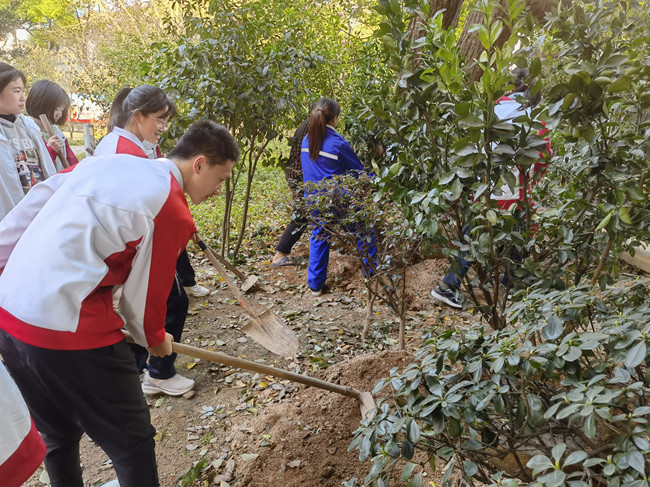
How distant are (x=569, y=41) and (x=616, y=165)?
473 mm

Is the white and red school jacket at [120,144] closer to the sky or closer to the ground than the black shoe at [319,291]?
closer to the sky

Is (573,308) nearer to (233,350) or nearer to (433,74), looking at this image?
(433,74)

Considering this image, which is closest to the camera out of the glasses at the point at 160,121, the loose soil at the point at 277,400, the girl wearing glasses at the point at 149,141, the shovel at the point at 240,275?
the loose soil at the point at 277,400

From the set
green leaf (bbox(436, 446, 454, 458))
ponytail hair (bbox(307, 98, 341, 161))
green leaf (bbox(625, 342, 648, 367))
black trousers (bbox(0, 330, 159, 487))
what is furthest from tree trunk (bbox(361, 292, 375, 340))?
green leaf (bbox(625, 342, 648, 367))

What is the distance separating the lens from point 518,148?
5.53 feet

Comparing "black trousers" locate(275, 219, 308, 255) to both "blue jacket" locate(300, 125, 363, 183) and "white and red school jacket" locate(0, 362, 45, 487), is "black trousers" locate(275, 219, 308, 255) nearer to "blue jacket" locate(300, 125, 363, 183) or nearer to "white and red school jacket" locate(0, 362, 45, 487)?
"blue jacket" locate(300, 125, 363, 183)

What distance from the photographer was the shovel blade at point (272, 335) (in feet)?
11.0

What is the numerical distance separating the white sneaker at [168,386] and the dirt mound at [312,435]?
25.2 inches

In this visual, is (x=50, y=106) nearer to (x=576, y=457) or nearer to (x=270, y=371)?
(x=270, y=371)

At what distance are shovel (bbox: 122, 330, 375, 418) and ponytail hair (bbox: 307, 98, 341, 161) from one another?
2674 millimetres

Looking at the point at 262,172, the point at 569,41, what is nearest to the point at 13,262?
the point at 569,41

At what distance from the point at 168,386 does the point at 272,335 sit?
87 cm

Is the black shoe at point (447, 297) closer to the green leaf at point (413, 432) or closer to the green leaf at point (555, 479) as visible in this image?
the green leaf at point (413, 432)

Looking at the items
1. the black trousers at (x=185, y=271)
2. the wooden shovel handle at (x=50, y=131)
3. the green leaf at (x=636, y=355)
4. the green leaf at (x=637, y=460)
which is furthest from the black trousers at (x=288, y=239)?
the green leaf at (x=637, y=460)
